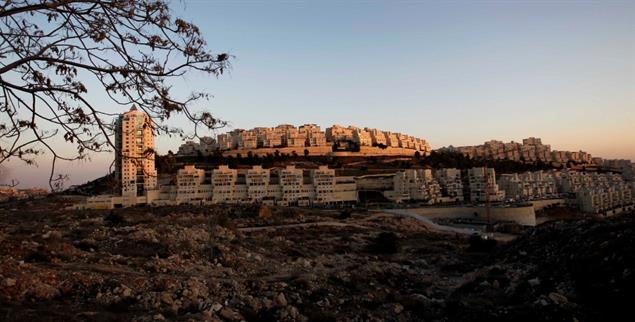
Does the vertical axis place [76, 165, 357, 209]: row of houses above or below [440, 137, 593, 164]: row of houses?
below

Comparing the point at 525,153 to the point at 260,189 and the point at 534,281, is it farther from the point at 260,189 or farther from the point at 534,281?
the point at 534,281

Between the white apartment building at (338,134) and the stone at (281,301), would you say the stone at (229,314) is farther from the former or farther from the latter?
the white apartment building at (338,134)

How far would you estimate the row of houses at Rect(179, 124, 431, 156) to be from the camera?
122188 mm

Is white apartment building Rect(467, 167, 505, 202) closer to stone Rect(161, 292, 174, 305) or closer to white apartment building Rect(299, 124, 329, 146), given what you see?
white apartment building Rect(299, 124, 329, 146)

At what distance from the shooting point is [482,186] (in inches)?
2835

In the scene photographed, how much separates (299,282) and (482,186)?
6554 cm

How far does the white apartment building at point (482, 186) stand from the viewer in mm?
69188

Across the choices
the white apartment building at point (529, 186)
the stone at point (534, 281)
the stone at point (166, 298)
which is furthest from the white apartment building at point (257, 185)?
the stone at point (166, 298)

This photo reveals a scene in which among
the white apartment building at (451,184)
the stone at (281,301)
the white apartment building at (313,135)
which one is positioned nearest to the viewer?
the stone at (281,301)

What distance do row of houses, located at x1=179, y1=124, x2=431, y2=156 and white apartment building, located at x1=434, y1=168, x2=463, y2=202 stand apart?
47862 mm

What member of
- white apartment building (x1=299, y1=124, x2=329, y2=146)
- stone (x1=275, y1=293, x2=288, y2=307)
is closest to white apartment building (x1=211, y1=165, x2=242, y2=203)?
white apartment building (x1=299, y1=124, x2=329, y2=146)

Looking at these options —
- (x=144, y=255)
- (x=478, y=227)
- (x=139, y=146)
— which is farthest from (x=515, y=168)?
(x=139, y=146)

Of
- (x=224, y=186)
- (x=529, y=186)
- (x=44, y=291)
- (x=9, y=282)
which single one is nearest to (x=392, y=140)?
(x=529, y=186)

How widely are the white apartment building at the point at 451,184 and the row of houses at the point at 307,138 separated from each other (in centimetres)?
4786
